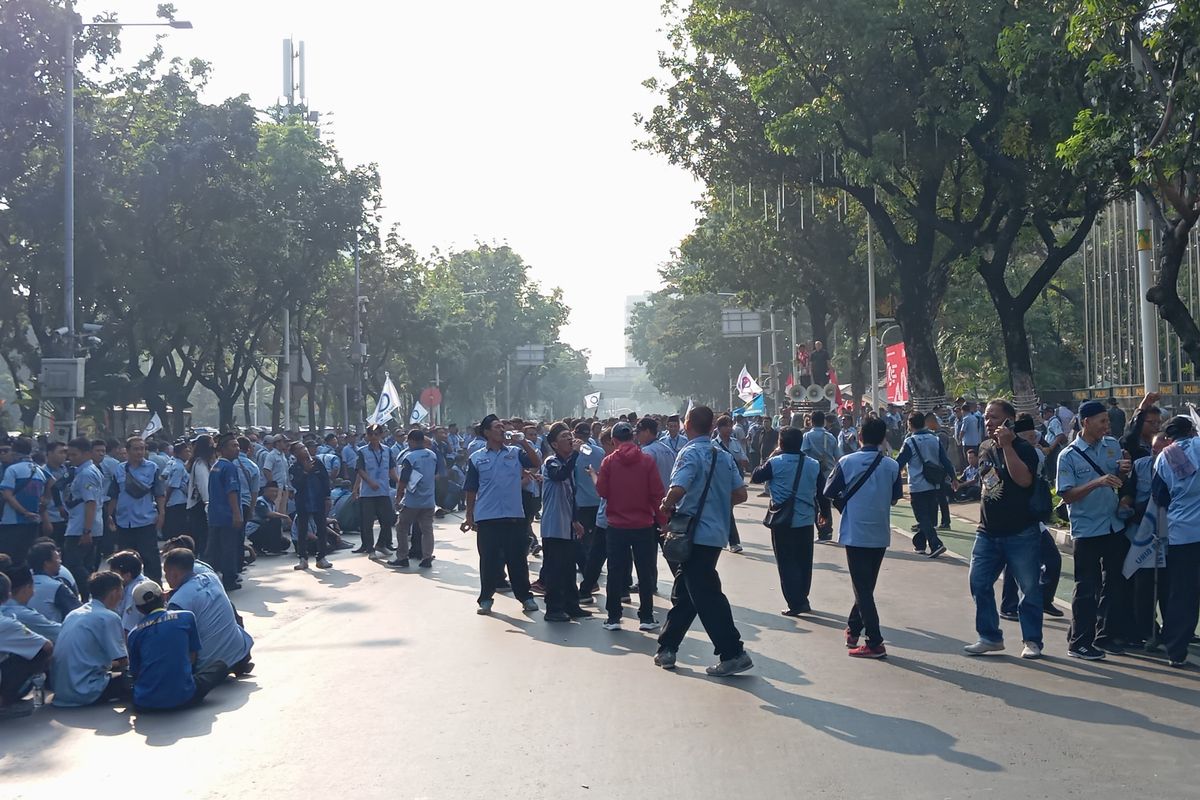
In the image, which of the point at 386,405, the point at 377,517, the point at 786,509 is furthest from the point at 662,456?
the point at 386,405

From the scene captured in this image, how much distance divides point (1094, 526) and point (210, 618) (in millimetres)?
6473

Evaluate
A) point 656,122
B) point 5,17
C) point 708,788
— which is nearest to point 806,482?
point 708,788

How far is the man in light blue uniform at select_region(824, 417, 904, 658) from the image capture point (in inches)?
380

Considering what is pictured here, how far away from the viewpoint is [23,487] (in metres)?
13.8

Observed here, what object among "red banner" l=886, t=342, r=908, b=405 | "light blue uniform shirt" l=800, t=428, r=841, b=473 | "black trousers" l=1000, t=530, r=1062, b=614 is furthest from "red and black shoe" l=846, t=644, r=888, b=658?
"red banner" l=886, t=342, r=908, b=405

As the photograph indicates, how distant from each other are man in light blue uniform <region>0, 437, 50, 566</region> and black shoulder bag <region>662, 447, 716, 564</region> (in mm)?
8014

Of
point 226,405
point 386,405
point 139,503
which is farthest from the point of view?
point 226,405

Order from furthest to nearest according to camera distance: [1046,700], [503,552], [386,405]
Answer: [386,405] → [503,552] → [1046,700]

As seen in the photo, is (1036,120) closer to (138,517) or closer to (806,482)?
(806,482)

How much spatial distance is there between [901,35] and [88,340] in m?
18.5

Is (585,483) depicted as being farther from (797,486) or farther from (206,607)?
(206,607)

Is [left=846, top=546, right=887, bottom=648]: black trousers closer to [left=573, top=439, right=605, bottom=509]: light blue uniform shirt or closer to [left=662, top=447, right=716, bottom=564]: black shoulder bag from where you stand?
[left=662, top=447, right=716, bottom=564]: black shoulder bag

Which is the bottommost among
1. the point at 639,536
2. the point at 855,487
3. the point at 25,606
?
the point at 25,606

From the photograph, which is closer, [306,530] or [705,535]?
[705,535]
